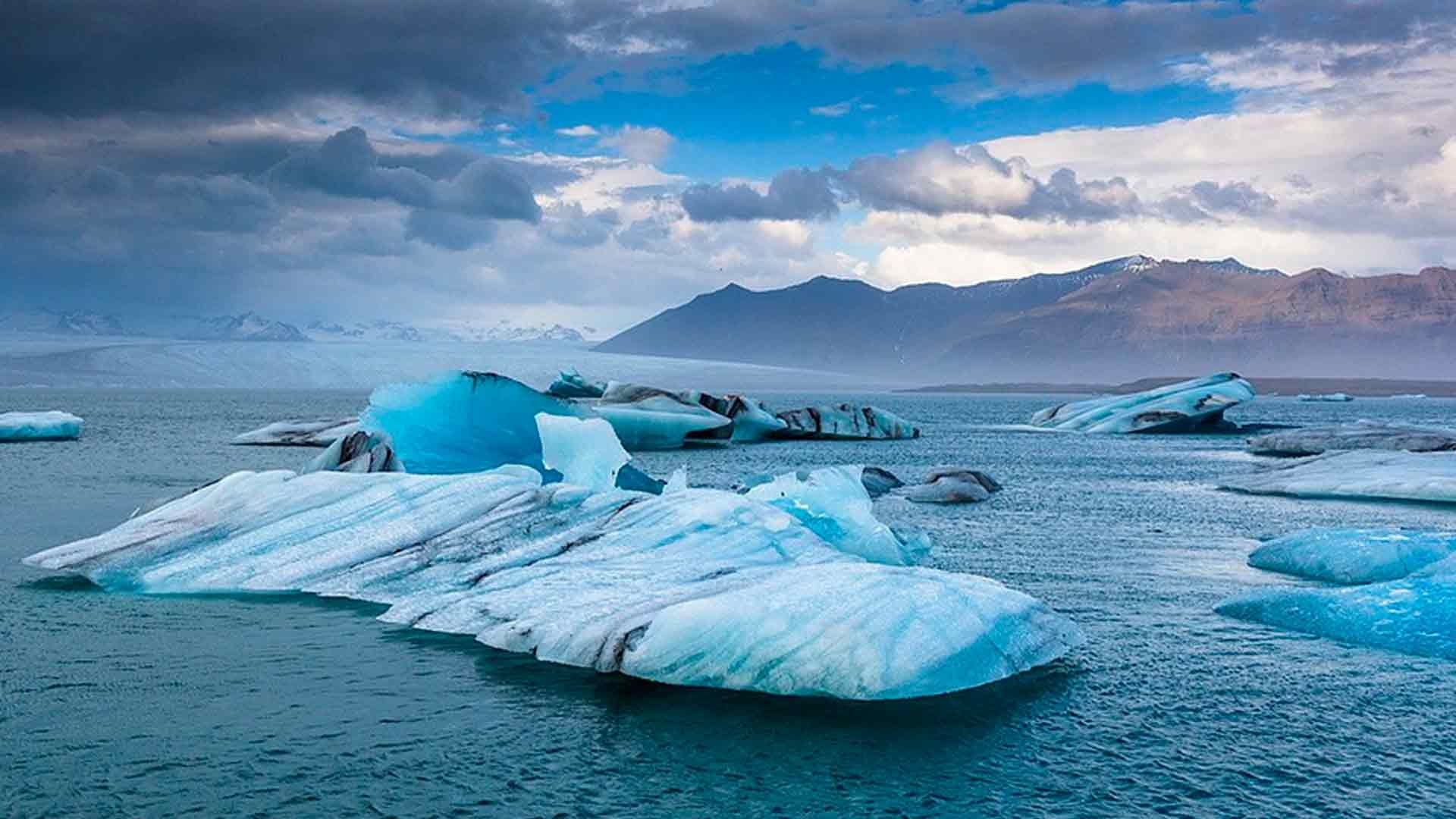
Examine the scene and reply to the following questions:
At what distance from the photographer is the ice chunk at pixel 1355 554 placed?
1262 cm

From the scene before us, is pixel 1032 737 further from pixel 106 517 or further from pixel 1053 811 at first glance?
pixel 106 517

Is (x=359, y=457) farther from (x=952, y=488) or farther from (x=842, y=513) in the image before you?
(x=952, y=488)

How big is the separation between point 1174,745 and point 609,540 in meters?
5.56

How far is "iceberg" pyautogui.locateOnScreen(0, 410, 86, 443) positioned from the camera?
122ft

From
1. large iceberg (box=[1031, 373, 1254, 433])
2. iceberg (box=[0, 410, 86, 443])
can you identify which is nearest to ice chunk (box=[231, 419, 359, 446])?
iceberg (box=[0, 410, 86, 443])

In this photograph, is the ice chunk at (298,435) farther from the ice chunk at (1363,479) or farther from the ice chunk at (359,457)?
the ice chunk at (1363,479)

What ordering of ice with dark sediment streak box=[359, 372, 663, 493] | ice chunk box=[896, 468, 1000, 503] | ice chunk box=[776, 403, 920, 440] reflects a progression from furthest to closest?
ice chunk box=[776, 403, 920, 440] < ice chunk box=[896, 468, 1000, 503] < ice with dark sediment streak box=[359, 372, 663, 493]

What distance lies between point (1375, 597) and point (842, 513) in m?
5.13

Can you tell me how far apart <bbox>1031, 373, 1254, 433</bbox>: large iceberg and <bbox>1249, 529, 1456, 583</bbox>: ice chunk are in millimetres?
34138

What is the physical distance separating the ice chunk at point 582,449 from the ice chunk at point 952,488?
27.1ft

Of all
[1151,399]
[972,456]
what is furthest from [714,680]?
[1151,399]

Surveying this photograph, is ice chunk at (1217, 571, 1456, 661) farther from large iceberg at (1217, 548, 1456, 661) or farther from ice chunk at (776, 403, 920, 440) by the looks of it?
ice chunk at (776, 403, 920, 440)

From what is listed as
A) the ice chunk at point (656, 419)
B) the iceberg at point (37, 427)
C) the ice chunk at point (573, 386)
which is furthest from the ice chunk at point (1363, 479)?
the ice chunk at point (573, 386)

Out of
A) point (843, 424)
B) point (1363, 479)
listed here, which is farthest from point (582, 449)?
point (843, 424)
